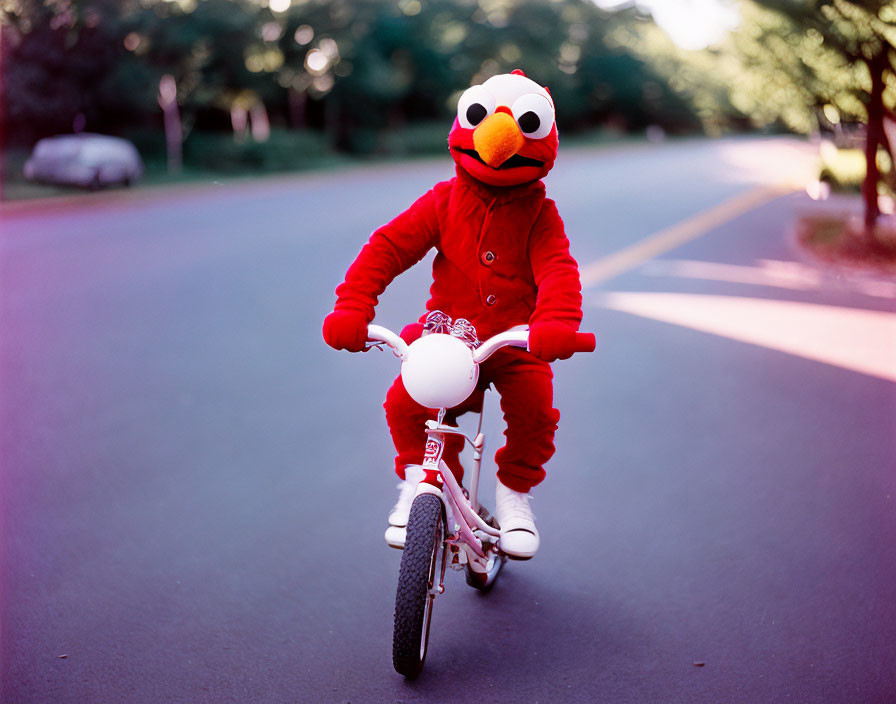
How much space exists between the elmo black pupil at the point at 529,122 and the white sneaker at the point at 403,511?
1195 mm

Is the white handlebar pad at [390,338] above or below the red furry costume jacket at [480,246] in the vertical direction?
below

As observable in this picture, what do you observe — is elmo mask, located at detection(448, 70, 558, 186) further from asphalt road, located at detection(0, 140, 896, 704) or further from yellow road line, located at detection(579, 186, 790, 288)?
yellow road line, located at detection(579, 186, 790, 288)

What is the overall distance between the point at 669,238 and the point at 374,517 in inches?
422

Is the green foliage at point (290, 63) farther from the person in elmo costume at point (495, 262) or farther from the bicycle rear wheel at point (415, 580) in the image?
the bicycle rear wheel at point (415, 580)

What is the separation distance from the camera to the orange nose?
3.01 meters

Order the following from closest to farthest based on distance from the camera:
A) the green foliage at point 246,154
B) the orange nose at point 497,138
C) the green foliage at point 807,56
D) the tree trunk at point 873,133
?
the orange nose at point 497,138, the green foliage at point 807,56, the tree trunk at point 873,133, the green foliage at point 246,154

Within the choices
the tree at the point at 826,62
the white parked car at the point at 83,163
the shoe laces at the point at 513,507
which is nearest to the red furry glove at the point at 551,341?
the shoe laces at the point at 513,507

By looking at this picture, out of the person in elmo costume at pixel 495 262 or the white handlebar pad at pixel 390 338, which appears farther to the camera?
the person in elmo costume at pixel 495 262

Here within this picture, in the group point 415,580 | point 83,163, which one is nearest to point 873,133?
point 415,580

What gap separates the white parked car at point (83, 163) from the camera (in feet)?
67.4

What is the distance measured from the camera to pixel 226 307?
8.87m

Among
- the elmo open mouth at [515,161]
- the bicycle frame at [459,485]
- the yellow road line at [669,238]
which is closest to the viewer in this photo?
the bicycle frame at [459,485]

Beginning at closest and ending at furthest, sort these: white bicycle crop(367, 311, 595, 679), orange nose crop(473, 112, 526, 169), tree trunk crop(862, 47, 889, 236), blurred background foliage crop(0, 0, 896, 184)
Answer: white bicycle crop(367, 311, 595, 679) < orange nose crop(473, 112, 526, 169) < tree trunk crop(862, 47, 889, 236) < blurred background foliage crop(0, 0, 896, 184)

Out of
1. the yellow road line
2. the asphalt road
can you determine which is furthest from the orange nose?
the yellow road line
